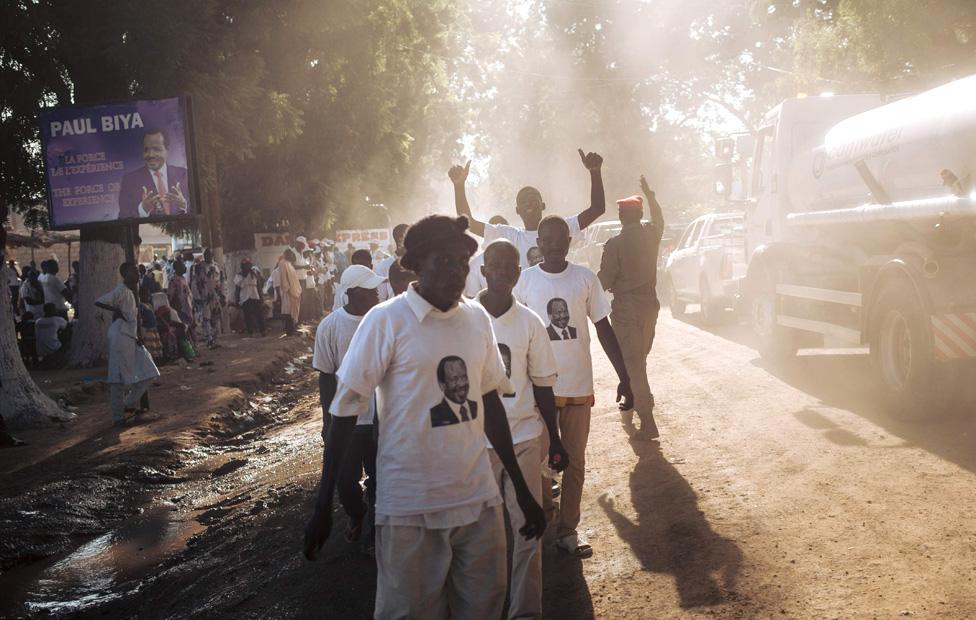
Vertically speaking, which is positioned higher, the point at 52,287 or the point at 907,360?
the point at 52,287

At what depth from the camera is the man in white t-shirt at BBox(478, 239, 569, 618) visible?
4410 millimetres

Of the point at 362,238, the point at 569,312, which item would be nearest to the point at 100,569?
the point at 569,312

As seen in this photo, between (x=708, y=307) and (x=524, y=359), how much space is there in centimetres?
1420

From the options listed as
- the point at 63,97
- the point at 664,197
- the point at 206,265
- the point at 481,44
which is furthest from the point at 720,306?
the point at 481,44

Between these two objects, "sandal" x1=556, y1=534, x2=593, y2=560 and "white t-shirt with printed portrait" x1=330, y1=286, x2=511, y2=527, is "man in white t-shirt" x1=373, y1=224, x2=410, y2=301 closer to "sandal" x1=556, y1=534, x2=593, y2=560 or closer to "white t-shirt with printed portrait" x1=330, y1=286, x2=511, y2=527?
"sandal" x1=556, y1=534, x2=593, y2=560

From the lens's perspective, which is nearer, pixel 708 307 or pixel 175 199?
pixel 175 199

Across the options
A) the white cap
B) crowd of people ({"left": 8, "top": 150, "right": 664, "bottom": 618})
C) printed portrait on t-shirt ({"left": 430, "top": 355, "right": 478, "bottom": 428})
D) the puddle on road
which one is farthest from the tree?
printed portrait on t-shirt ({"left": 430, "top": 355, "right": 478, "bottom": 428})

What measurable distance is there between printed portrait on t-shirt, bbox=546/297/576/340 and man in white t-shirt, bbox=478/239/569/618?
0.77 metres

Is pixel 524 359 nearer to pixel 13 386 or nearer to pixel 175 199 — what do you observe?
pixel 13 386

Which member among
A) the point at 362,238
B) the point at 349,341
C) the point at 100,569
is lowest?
the point at 100,569

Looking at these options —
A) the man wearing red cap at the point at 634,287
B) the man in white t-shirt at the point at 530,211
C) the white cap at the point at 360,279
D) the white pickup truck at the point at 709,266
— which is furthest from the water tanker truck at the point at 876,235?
the white cap at the point at 360,279

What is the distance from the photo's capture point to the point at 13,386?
11844mm

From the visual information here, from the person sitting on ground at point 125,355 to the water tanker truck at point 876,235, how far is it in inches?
300

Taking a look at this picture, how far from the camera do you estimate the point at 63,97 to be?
1563 cm
